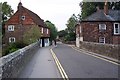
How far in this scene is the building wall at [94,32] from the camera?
54.6 metres

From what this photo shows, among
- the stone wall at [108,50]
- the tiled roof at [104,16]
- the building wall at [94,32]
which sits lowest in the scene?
the stone wall at [108,50]

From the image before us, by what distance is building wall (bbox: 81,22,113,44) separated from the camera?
5456cm

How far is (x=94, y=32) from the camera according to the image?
55.0 metres

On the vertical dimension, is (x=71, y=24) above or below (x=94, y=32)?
above

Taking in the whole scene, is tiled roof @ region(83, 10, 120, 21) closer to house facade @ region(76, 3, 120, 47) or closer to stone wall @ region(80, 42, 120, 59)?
house facade @ region(76, 3, 120, 47)

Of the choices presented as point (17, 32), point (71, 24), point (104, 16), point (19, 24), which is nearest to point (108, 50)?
point (104, 16)

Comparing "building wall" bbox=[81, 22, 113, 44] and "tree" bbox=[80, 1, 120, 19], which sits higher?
"tree" bbox=[80, 1, 120, 19]

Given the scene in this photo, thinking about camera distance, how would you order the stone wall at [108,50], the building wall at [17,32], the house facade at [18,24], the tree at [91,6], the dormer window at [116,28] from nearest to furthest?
the stone wall at [108,50] < the dormer window at [116,28] < the building wall at [17,32] < the house facade at [18,24] < the tree at [91,6]

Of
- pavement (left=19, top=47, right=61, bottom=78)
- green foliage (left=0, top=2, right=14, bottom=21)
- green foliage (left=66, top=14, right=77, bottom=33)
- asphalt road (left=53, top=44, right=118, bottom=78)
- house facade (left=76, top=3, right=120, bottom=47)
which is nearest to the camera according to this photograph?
asphalt road (left=53, top=44, right=118, bottom=78)

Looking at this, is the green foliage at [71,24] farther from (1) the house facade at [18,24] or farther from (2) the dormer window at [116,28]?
(2) the dormer window at [116,28]

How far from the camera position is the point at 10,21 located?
7069 centimetres

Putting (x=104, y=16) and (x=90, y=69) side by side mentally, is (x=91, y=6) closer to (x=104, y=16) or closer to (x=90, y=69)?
(x=104, y=16)

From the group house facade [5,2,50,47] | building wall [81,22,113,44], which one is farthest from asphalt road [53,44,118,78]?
house facade [5,2,50,47]

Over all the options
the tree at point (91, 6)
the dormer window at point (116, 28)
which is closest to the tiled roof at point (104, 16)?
the dormer window at point (116, 28)
